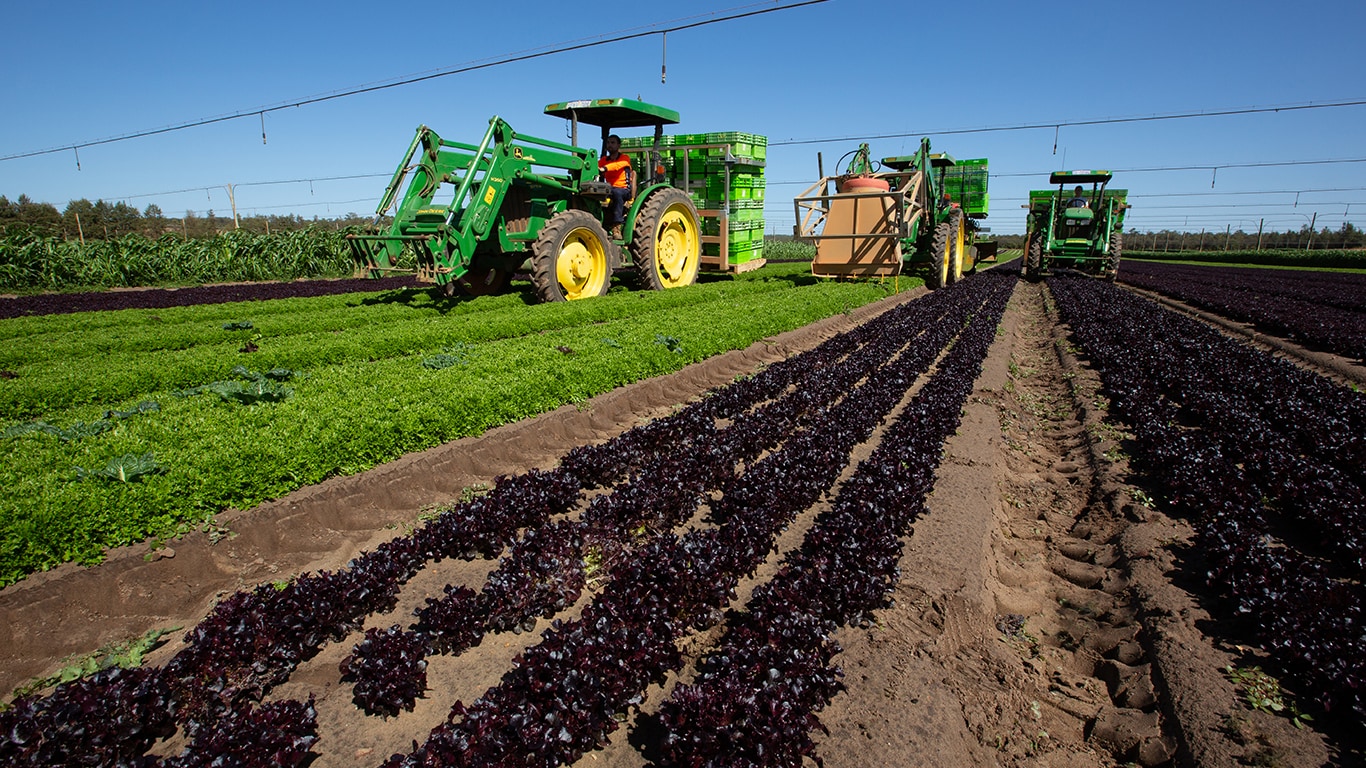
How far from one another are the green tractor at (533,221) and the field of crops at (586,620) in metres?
5.91

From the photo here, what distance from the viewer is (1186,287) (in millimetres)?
21156

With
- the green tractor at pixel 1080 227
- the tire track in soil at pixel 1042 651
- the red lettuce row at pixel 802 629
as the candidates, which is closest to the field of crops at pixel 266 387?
the red lettuce row at pixel 802 629

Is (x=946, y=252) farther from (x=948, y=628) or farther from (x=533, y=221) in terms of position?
(x=948, y=628)

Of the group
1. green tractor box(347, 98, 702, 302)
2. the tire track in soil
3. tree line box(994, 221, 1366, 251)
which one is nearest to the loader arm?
green tractor box(347, 98, 702, 302)

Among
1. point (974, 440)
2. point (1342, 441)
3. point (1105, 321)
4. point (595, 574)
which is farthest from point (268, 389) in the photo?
point (1105, 321)

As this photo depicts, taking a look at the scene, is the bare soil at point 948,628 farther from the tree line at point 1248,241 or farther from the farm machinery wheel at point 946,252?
the tree line at point 1248,241

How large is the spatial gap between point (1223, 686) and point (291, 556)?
5.06 metres

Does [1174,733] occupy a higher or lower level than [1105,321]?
lower

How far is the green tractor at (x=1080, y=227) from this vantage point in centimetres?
2088

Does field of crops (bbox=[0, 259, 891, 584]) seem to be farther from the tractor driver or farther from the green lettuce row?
the tractor driver

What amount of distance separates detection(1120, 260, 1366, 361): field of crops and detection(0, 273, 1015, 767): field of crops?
11073mm

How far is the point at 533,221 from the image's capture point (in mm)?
11461

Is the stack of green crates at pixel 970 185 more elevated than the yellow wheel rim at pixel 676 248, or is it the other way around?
the stack of green crates at pixel 970 185

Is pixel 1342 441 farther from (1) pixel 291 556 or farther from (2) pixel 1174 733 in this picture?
(1) pixel 291 556
